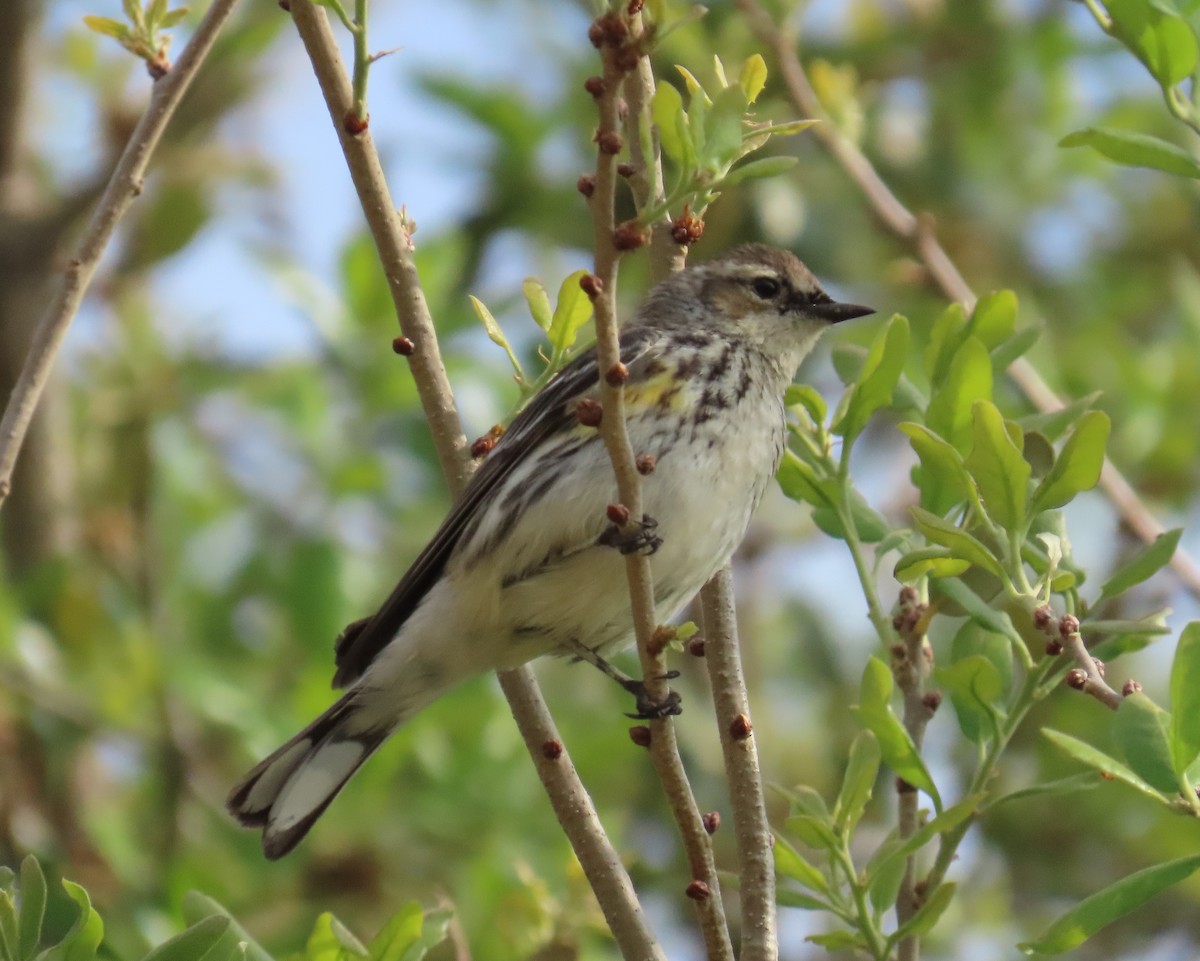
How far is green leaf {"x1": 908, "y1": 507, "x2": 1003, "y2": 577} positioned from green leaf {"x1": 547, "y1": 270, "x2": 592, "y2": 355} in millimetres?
787

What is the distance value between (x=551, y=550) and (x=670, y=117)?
190cm

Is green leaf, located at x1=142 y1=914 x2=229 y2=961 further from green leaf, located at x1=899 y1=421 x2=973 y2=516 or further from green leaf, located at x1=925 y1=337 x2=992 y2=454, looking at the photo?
green leaf, located at x1=925 y1=337 x2=992 y2=454

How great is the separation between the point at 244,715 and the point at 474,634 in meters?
1.47

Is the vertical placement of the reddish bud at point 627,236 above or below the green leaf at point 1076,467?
above

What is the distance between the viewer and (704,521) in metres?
4.21

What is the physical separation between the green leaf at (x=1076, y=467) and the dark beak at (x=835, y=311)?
2.21 meters

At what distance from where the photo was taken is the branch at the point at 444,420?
3480 mm

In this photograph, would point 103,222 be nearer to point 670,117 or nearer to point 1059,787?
point 670,117

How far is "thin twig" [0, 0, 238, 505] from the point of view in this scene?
10.8 ft

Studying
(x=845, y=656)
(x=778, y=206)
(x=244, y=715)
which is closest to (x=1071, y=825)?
(x=845, y=656)

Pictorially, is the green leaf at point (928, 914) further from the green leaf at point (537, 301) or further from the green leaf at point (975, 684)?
the green leaf at point (537, 301)

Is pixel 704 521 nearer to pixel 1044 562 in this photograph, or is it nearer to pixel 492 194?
pixel 1044 562

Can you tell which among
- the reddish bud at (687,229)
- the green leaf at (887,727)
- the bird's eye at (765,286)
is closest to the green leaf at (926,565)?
the green leaf at (887,727)

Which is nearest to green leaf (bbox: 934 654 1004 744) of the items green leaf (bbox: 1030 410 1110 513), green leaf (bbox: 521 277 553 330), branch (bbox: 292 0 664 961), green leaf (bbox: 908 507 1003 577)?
green leaf (bbox: 908 507 1003 577)
